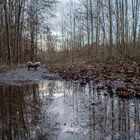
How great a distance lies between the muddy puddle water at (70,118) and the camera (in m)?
4.20

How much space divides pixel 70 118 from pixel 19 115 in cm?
116

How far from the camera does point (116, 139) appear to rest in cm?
389

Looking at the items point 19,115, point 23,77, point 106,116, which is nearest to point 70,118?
point 106,116

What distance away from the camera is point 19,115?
→ 18.3 ft

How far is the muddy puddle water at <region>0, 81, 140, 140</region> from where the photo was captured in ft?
13.8

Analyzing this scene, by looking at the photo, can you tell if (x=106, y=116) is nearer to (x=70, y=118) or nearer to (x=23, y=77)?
(x=70, y=118)

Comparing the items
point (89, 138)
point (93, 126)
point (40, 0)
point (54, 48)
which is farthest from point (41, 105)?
point (54, 48)

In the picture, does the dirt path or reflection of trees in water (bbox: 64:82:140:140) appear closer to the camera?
reflection of trees in water (bbox: 64:82:140:140)

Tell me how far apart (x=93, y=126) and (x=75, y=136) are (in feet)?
2.00

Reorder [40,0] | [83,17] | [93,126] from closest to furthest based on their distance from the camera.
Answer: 1. [93,126]
2. [40,0]
3. [83,17]

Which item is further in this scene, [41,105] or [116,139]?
[41,105]

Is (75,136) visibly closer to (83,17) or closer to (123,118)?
(123,118)

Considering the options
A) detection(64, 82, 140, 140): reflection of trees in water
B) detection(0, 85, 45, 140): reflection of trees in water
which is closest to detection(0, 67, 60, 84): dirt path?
detection(0, 85, 45, 140): reflection of trees in water

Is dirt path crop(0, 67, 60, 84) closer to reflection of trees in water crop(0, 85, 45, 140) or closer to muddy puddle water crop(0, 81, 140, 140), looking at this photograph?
reflection of trees in water crop(0, 85, 45, 140)
